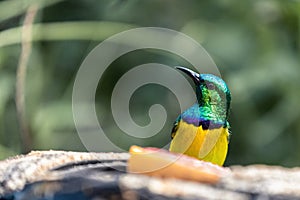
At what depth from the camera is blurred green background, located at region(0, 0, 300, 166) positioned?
7.93 ft

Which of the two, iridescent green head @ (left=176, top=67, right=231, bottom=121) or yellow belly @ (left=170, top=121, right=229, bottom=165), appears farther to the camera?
iridescent green head @ (left=176, top=67, right=231, bottom=121)

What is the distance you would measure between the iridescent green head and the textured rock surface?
507 mm

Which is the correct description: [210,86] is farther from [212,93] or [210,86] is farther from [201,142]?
[201,142]

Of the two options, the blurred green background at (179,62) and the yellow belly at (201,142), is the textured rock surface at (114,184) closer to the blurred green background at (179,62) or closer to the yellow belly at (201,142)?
the yellow belly at (201,142)

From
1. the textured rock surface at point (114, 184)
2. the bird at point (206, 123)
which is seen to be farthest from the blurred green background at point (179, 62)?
the textured rock surface at point (114, 184)

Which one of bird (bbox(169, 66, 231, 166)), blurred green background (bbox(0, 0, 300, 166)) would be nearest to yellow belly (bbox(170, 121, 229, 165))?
bird (bbox(169, 66, 231, 166))

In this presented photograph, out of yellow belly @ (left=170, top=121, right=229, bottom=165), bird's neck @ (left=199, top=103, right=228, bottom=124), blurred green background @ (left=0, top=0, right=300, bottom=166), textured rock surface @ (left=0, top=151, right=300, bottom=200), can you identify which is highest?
blurred green background @ (left=0, top=0, right=300, bottom=166)

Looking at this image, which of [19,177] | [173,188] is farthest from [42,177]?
[173,188]

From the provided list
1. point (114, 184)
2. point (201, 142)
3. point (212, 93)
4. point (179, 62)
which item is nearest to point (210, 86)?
point (212, 93)

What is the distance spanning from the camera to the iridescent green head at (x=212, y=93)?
1.44 metres

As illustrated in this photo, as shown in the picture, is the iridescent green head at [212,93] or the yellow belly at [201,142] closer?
the yellow belly at [201,142]

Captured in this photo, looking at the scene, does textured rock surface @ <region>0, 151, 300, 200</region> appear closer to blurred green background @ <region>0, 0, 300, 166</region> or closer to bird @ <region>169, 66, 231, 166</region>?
bird @ <region>169, 66, 231, 166</region>

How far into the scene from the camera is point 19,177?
889 millimetres

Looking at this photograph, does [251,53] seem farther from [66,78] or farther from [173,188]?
[173,188]
